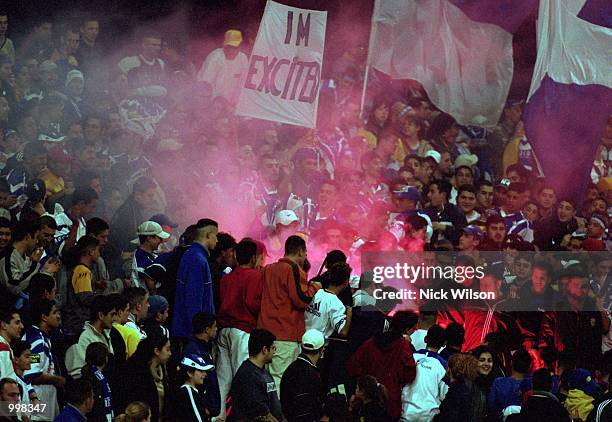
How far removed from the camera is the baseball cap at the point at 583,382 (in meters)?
12.2

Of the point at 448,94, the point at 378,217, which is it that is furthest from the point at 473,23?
the point at 378,217

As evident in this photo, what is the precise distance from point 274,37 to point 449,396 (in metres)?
6.61

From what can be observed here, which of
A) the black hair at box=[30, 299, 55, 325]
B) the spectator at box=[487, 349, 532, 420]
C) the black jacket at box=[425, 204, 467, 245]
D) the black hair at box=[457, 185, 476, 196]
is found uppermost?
the black hair at box=[30, 299, 55, 325]

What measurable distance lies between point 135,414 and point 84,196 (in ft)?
13.1

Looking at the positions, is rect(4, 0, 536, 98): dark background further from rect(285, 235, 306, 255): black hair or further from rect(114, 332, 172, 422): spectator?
rect(114, 332, 172, 422): spectator

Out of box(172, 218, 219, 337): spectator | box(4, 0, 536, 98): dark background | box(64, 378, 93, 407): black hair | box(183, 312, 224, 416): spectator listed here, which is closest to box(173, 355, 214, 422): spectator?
box(183, 312, 224, 416): spectator

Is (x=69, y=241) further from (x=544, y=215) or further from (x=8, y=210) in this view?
(x=544, y=215)

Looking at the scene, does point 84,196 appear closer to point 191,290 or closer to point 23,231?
point 23,231

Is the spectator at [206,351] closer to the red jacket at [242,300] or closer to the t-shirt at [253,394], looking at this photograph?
the t-shirt at [253,394]

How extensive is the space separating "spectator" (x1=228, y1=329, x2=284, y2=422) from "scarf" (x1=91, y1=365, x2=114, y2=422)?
0.99 meters

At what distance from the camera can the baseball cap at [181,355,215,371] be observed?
10938 mm

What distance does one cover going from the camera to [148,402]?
10.9 metres

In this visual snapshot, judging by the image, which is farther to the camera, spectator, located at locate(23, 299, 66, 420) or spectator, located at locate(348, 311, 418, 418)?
spectator, located at locate(348, 311, 418, 418)

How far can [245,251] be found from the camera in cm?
1234
